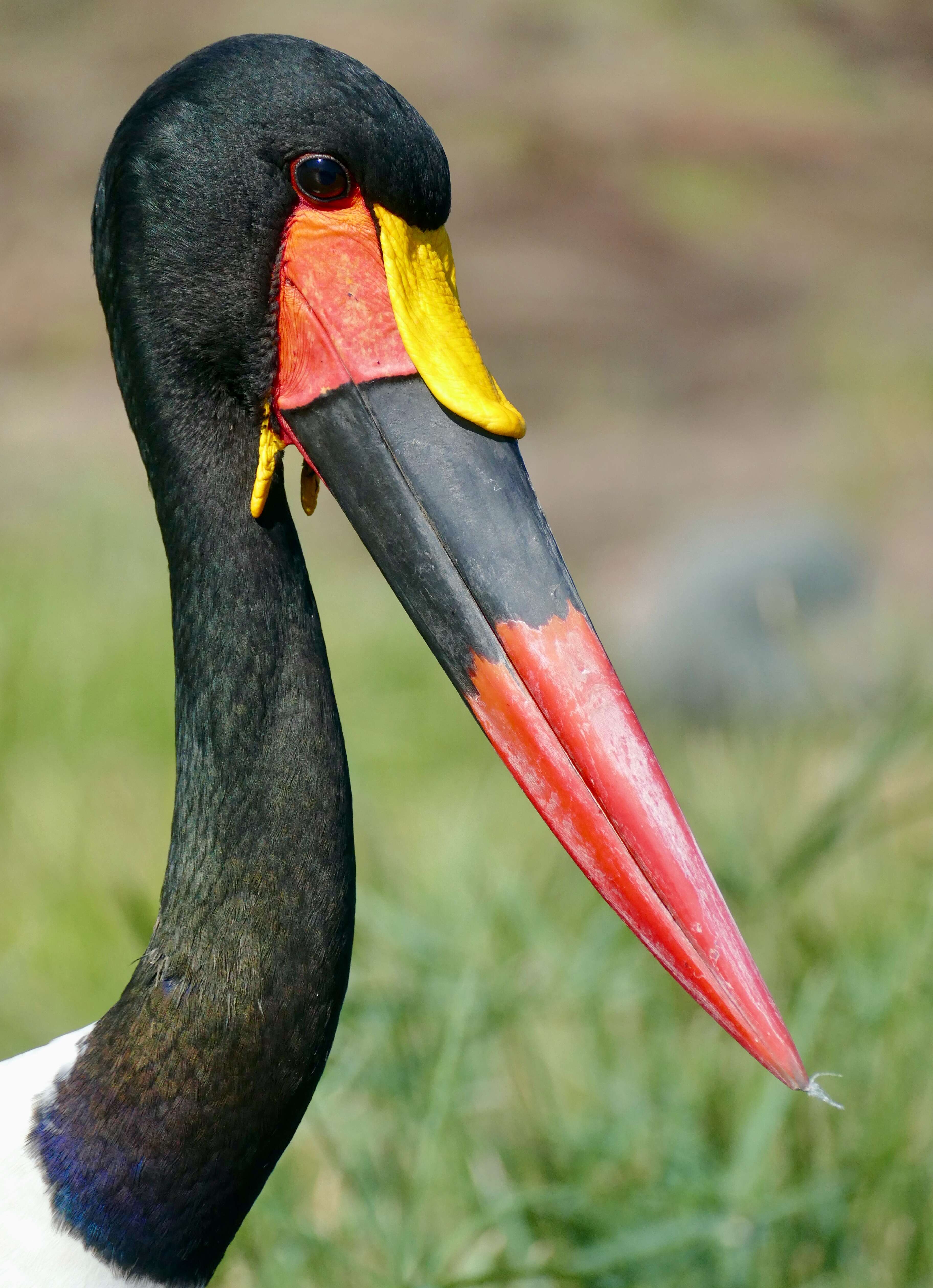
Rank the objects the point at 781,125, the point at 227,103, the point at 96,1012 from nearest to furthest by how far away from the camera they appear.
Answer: the point at 227,103 < the point at 96,1012 < the point at 781,125

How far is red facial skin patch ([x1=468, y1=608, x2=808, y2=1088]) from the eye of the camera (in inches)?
44.9

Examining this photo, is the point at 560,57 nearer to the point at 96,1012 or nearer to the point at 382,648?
the point at 382,648

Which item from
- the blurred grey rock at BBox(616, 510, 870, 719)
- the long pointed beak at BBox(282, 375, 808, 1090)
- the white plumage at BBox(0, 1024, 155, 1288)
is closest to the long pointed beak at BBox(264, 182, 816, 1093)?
the long pointed beak at BBox(282, 375, 808, 1090)

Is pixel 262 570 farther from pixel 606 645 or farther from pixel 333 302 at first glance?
pixel 606 645

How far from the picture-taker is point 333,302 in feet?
4.16

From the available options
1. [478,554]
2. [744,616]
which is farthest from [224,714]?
[744,616]

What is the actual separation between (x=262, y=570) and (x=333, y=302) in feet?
0.84

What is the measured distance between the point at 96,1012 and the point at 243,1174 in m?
1.44

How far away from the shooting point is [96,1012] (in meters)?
2.62

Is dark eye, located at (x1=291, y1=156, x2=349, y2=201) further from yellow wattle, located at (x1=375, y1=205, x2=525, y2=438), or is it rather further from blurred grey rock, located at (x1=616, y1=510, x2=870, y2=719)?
blurred grey rock, located at (x1=616, y1=510, x2=870, y2=719)

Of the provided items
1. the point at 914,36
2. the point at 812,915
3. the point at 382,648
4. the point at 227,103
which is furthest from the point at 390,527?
the point at 382,648

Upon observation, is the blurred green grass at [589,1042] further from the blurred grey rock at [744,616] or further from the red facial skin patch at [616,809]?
the blurred grey rock at [744,616]

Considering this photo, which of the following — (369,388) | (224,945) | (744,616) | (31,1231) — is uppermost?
(369,388)

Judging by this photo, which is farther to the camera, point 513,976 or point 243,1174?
point 513,976
